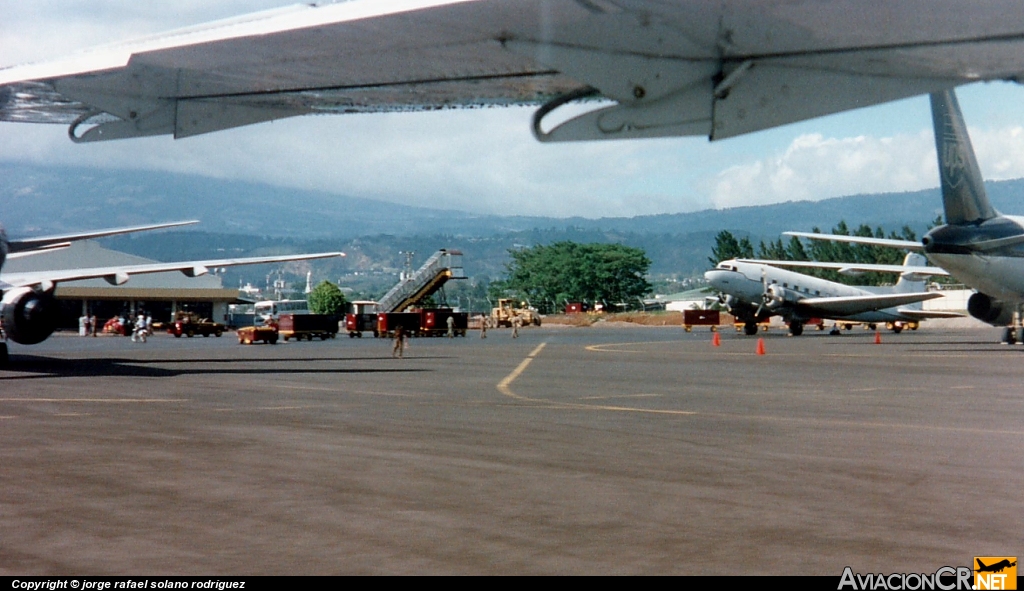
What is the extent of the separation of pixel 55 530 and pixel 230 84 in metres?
3.49

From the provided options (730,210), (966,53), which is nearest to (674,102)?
(730,210)

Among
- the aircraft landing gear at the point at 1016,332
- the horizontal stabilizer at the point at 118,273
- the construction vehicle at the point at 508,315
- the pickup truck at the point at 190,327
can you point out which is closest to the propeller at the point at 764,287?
the aircraft landing gear at the point at 1016,332

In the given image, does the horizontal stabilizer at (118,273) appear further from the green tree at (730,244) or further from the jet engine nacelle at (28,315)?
the green tree at (730,244)

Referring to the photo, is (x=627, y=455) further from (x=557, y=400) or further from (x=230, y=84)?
(x=557, y=400)

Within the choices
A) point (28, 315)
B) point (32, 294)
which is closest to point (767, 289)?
point (32, 294)

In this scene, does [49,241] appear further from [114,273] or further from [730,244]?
[730,244]

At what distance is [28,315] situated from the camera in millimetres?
27766

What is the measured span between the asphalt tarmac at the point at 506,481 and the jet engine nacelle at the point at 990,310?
990 inches

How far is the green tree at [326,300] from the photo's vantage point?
127 metres

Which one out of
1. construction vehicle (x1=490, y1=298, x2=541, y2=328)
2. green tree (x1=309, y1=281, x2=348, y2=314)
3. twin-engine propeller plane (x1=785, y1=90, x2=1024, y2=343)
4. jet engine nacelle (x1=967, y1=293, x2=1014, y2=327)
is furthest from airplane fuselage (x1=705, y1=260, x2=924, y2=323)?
green tree (x1=309, y1=281, x2=348, y2=314)

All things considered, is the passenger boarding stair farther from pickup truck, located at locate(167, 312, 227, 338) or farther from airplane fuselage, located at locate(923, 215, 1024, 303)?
airplane fuselage, located at locate(923, 215, 1024, 303)

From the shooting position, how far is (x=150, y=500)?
28.4ft

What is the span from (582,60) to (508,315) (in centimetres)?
9563

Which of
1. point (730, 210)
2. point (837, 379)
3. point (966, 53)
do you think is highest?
point (966, 53)
